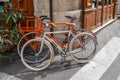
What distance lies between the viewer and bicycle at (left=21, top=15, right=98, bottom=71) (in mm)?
4656

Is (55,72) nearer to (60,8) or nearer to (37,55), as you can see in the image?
(37,55)

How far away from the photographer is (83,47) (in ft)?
16.4

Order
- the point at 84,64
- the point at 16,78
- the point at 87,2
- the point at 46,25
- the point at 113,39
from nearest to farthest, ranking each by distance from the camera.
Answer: the point at 16,78
the point at 46,25
the point at 84,64
the point at 87,2
the point at 113,39

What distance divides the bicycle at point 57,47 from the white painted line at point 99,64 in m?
0.27

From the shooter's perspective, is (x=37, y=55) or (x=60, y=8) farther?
(x=60, y=8)

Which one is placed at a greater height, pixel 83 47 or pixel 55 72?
pixel 83 47

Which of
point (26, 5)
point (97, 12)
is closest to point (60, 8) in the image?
point (26, 5)

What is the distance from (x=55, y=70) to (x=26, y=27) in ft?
4.32

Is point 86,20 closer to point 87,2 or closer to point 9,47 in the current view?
point 87,2

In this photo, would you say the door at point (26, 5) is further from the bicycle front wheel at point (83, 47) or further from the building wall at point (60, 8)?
the bicycle front wheel at point (83, 47)

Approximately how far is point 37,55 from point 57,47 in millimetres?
541

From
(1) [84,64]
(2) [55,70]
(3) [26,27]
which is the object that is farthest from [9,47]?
(1) [84,64]

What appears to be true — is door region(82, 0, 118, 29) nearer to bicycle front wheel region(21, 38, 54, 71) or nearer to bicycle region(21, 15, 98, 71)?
bicycle region(21, 15, 98, 71)

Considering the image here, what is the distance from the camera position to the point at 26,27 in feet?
15.9
